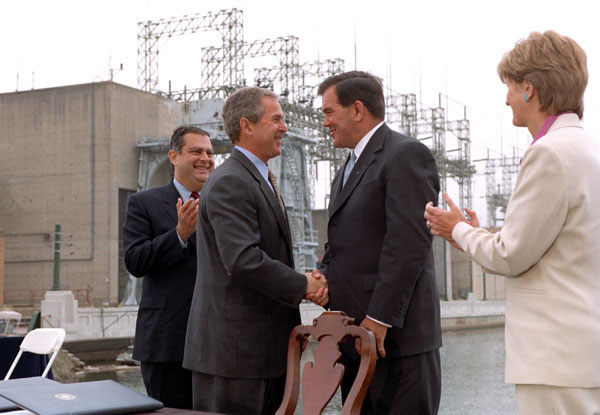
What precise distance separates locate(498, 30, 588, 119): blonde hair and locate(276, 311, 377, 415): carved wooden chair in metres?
1.10

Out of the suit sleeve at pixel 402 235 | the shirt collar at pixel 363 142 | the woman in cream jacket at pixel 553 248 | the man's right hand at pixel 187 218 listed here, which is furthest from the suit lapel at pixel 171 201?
the woman in cream jacket at pixel 553 248

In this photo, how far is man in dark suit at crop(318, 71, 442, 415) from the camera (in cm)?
360

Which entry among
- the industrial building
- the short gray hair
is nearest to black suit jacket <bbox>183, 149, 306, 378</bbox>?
the short gray hair

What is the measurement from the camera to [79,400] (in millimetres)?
2963

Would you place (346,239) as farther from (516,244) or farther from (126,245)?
(126,245)

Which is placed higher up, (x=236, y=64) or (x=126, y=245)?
(x=236, y=64)

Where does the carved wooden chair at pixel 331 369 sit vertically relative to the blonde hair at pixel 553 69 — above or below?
below

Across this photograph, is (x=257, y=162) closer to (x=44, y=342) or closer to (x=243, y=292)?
(x=243, y=292)

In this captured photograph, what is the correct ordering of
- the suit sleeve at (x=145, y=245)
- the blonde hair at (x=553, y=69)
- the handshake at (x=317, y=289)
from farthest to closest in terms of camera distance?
1. the suit sleeve at (x=145, y=245)
2. the handshake at (x=317, y=289)
3. the blonde hair at (x=553, y=69)

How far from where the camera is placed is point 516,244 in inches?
112

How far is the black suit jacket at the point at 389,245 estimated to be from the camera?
3.59m

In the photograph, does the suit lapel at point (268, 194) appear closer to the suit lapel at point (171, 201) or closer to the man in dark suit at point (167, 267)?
the man in dark suit at point (167, 267)

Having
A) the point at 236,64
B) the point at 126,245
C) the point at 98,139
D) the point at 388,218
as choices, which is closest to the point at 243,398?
the point at 388,218

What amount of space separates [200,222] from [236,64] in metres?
43.5
